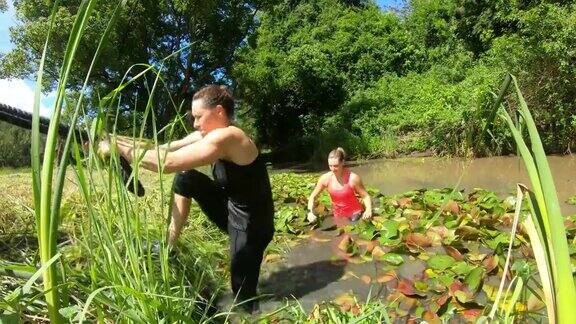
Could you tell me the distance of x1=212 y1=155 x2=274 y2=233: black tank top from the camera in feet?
9.92

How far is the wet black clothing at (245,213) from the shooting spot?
296cm

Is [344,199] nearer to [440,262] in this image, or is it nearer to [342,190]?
[342,190]

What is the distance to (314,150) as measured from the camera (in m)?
16.5

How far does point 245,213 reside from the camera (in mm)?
3027

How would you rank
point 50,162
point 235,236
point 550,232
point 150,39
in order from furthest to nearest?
point 150,39 → point 235,236 → point 50,162 → point 550,232

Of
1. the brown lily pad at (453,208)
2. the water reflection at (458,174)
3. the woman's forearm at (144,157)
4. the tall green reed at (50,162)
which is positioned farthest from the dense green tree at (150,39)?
the tall green reed at (50,162)

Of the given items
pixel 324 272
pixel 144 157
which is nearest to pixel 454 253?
pixel 324 272

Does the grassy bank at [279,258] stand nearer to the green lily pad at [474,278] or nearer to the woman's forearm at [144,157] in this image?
the green lily pad at [474,278]

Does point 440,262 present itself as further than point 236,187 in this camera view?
Yes

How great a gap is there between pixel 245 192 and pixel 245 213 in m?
0.12

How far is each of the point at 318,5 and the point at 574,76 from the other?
43.9 ft

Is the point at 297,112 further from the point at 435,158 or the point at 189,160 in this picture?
the point at 189,160

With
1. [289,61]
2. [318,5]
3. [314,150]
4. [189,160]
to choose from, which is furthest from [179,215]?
[318,5]

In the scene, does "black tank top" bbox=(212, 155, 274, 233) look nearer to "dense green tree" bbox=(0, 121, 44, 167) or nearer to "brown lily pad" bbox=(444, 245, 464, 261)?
"brown lily pad" bbox=(444, 245, 464, 261)
